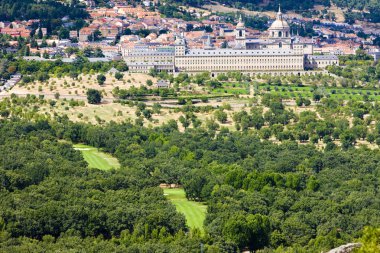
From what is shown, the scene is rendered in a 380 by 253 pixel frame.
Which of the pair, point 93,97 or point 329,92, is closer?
point 93,97

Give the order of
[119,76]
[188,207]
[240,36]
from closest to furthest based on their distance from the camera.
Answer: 1. [188,207]
2. [119,76]
3. [240,36]

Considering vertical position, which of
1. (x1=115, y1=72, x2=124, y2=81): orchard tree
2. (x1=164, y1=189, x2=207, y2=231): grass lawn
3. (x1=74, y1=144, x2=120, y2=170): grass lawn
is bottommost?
(x1=115, y1=72, x2=124, y2=81): orchard tree

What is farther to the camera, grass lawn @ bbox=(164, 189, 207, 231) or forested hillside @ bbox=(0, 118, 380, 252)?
grass lawn @ bbox=(164, 189, 207, 231)

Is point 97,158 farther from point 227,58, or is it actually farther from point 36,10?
point 36,10

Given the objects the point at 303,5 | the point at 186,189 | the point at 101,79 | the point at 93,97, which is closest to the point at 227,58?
the point at 101,79

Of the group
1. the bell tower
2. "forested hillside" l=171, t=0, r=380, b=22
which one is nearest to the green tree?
the bell tower

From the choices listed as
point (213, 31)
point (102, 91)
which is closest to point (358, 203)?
point (102, 91)

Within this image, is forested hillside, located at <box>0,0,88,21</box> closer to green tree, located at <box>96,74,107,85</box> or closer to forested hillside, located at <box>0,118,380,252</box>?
green tree, located at <box>96,74,107,85</box>
